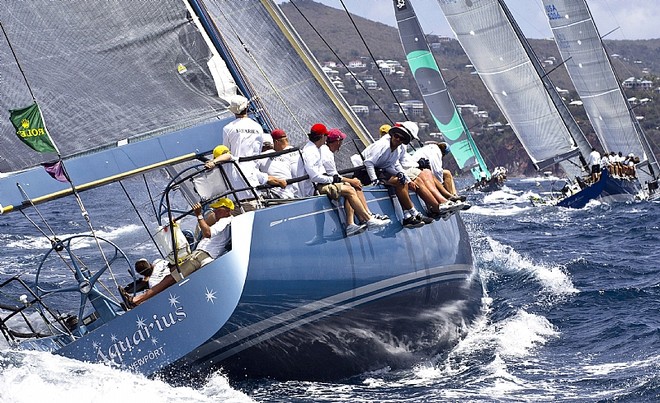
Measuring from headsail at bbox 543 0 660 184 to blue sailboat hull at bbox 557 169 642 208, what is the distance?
16.0 ft

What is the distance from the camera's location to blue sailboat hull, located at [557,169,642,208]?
3450 cm

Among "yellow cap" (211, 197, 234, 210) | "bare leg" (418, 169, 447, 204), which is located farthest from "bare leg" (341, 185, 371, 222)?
"bare leg" (418, 169, 447, 204)

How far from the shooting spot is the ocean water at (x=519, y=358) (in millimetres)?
8008

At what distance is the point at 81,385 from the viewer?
307 inches

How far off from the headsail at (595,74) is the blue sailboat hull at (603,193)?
16.0ft

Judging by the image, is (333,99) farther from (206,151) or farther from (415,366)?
(415,366)

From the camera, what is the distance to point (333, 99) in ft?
40.7

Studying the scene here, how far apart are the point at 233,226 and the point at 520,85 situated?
100ft

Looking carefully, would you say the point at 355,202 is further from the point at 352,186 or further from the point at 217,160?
the point at 217,160

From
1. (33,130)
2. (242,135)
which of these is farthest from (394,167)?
(33,130)

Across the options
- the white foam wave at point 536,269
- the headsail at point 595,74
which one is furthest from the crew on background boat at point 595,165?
the white foam wave at point 536,269

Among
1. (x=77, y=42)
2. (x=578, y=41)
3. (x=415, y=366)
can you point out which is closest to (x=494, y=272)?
(x=415, y=366)

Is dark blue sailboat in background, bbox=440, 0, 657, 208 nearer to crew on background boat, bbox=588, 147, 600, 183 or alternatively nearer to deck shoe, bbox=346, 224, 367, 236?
crew on background boat, bbox=588, 147, 600, 183

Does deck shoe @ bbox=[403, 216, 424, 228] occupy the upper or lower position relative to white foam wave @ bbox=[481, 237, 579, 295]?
upper
